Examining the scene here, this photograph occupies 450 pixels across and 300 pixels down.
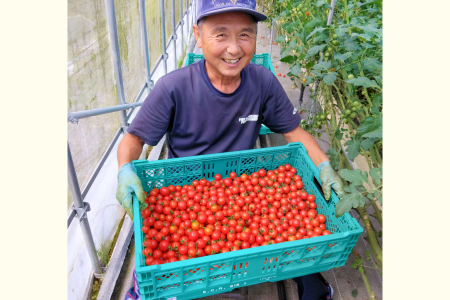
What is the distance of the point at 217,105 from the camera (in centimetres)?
182

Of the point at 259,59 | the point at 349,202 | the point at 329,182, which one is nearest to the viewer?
the point at 349,202

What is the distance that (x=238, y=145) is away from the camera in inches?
79.7

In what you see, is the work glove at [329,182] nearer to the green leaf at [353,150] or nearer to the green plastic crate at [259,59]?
the green leaf at [353,150]

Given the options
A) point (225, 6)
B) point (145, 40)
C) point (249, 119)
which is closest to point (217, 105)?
point (249, 119)

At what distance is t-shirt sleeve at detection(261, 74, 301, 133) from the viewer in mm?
1973

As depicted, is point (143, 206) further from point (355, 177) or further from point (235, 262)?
point (355, 177)

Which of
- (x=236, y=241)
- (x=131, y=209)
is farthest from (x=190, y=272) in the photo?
(x=131, y=209)

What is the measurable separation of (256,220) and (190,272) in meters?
0.59

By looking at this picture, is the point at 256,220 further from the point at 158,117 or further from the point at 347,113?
the point at 347,113

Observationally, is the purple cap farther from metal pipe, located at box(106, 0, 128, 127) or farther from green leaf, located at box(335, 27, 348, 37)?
metal pipe, located at box(106, 0, 128, 127)

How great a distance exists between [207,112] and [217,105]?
0.08 metres

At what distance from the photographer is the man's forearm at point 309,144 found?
186 cm

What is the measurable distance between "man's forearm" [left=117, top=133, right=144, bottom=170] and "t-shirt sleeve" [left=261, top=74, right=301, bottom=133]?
895 millimetres

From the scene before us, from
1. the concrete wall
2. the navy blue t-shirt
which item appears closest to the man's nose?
the navy blue t-shirt
